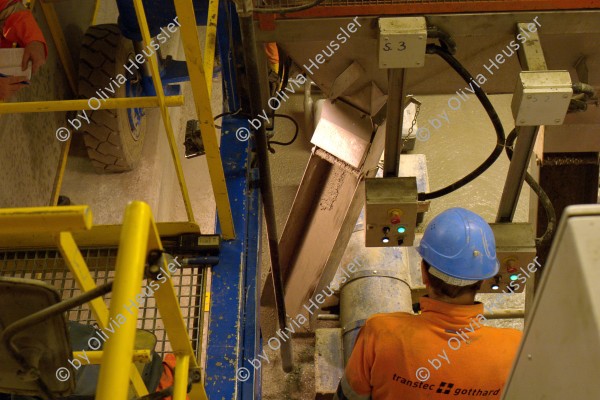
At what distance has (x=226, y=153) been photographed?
11.6 ft

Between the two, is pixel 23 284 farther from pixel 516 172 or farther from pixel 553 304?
pixel 516 172

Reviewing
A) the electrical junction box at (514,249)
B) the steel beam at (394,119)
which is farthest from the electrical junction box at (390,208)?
the electrical junction box at (514,249)

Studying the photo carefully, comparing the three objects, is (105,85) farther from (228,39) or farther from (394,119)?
(394,119)

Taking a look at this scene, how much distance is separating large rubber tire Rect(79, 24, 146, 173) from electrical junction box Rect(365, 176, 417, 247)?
2.22m

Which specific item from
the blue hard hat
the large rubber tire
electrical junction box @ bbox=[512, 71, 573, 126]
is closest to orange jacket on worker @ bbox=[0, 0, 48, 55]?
the large rubber tire

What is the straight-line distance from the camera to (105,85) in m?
4.47

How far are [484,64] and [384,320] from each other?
1395 millimetres

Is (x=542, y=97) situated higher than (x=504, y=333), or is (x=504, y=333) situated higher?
(x=542, y=97)

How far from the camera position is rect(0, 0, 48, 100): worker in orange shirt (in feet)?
11.5

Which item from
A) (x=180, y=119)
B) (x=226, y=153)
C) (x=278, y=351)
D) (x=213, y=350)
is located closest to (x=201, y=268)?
(x=213, y=350)

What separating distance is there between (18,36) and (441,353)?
8.99ft

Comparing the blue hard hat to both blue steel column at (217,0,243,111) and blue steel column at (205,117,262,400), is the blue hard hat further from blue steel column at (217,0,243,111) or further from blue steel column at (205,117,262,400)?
blue steel column at (217,0,243,111)

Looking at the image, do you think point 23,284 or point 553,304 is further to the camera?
point 23,284

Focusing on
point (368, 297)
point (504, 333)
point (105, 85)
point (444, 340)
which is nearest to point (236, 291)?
point (444, 340)
